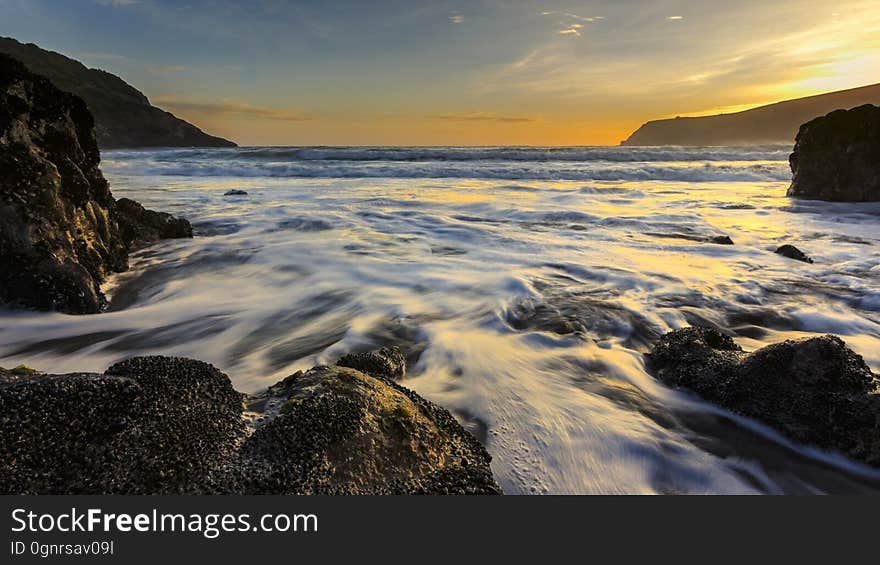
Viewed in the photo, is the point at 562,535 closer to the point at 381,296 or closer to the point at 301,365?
the point at 301,365

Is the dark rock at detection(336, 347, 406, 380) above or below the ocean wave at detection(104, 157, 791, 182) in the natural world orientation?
below

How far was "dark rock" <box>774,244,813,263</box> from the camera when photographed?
6031 mm

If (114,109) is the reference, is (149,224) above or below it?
below

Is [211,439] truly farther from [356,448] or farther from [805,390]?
[805,390]

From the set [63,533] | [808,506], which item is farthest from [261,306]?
[808,506]

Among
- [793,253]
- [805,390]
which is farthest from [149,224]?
[793,253]

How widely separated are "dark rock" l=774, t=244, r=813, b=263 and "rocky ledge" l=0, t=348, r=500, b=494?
6090 mm

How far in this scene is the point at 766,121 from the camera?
11794 centimetres

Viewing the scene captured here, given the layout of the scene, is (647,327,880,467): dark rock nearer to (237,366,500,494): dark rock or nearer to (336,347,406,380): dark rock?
(237,366,500,494): dark rock

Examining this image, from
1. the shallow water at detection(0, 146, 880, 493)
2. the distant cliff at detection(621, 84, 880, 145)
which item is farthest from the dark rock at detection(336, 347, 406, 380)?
the distant cliff at detection(621, 84, 880, 145)

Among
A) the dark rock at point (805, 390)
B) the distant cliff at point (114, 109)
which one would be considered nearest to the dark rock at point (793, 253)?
the dark rock at point (805, 390)

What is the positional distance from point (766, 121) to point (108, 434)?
487 ft

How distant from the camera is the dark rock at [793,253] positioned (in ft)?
19.8

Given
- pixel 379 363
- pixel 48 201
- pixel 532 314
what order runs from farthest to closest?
pixel 532 314 → pixel 48 201 → pixel 379 363
